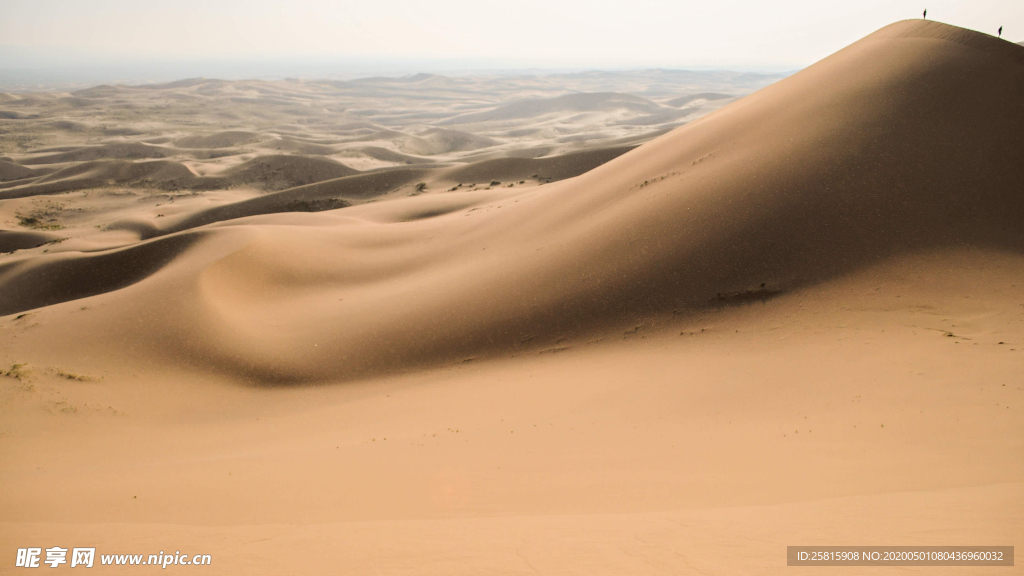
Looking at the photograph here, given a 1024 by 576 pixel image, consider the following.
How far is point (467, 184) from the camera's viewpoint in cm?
3297

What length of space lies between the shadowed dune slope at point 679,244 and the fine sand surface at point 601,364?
6 centimetres

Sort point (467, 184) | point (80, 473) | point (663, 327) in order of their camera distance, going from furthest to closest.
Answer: point (467, 184) → point (663, 327) → point (80, 473)

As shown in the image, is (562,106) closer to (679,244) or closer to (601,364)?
(679,244)

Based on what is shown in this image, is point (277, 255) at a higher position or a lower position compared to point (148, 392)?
higher

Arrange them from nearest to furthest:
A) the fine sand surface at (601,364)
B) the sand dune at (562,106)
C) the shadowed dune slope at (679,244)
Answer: the fine sand surface at (601,364) → the shadowed dune slope at (679,244) → the sand dune at (562,106)

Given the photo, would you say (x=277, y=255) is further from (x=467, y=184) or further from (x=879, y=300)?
(x=467, y=184)

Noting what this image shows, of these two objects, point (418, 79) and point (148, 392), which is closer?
point (148, 392)

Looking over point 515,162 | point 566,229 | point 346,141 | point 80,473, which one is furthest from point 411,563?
point 346,141

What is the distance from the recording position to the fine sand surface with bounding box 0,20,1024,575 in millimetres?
4457

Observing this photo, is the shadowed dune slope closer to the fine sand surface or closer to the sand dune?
the fine sand surface

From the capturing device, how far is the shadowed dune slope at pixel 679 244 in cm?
1014

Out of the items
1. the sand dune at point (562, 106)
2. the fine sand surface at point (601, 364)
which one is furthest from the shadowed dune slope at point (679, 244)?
the sand dune at point (562, 106)

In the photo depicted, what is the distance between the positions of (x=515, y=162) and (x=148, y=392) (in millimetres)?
27425

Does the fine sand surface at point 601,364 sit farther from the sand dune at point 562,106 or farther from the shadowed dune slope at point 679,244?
the sand dune at point 562,106
